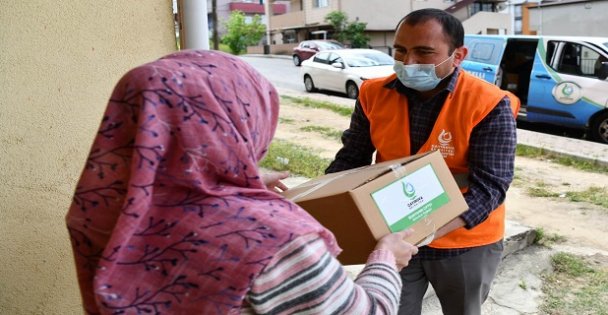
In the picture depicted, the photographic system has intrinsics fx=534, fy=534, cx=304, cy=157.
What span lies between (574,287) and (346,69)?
9537mm

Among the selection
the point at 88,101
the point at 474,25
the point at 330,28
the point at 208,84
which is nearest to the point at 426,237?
the point at 208,84

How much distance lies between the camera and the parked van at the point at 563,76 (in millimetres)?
7531

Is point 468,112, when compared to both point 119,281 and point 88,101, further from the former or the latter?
point 88,101

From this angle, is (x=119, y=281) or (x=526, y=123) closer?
(x=119, y=281)

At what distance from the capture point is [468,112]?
69.3 inches

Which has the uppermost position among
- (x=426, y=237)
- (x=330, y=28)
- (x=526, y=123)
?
(x=330, y=28)

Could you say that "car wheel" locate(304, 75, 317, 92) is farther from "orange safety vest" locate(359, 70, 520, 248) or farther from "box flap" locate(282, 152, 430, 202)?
"box flap" locate(282, 152, 430, 202)

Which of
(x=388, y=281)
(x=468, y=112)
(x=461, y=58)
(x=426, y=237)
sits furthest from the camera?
(x=461, y=58)

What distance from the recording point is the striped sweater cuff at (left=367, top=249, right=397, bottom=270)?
4.20ft

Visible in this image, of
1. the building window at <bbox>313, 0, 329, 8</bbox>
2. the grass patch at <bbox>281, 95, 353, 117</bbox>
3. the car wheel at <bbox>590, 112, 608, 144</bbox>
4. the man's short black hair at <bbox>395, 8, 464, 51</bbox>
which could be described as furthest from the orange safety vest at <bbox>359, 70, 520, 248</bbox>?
the building window at <bbox>313, 0, 329, 8</bbox>

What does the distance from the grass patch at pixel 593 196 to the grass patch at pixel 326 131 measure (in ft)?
11.9

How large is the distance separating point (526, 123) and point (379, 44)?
2298 cm

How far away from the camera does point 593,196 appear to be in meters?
5.09

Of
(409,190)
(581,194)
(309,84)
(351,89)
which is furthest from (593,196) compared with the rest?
(309,84)
